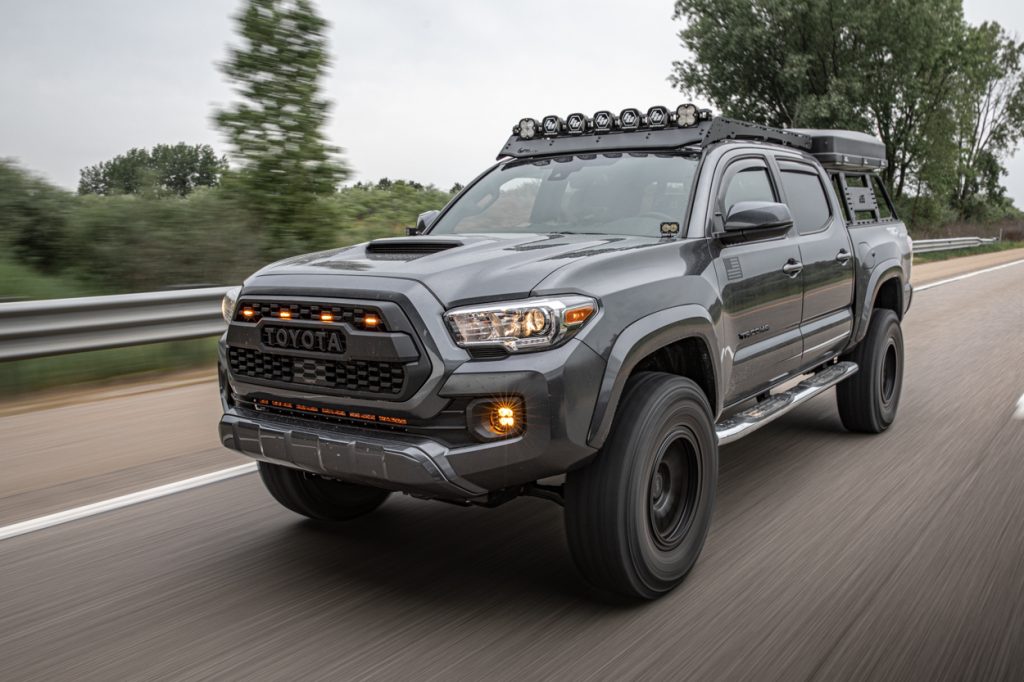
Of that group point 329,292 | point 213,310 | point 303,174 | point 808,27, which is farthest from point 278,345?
point 808,27

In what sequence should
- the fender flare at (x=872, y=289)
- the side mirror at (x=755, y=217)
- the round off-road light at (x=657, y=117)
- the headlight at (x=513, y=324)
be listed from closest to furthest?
the headlight at (x=513, y=324) → the side mirror at (x=755, y=217) → the round off-road light at (x=657, y=117) → the fender flare at (x=872, y=289)

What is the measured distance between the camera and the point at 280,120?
11680 mm

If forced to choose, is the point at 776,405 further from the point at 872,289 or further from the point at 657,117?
the point at 872,289

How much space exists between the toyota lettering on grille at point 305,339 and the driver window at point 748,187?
209 centimetres

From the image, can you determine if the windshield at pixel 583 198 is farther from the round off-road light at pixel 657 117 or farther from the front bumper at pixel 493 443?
the front bumper at pixel 493 443

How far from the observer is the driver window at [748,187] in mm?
4672

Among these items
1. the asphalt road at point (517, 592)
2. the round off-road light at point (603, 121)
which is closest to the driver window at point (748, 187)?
the round off-road light at point (603, 121)

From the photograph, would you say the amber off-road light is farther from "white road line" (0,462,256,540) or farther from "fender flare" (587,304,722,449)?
"white road line" (0,462,256,540)

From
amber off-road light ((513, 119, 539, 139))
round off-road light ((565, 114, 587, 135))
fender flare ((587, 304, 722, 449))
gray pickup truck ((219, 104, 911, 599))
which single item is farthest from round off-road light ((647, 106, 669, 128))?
fender flare ((587, 304, 722, 449))

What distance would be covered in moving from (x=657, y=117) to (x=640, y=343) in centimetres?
172

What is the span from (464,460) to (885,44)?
3642 cm

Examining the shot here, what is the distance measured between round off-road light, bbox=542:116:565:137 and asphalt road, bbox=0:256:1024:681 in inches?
78.8

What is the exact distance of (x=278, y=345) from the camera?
358cm

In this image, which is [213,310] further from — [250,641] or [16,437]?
[250,641]
